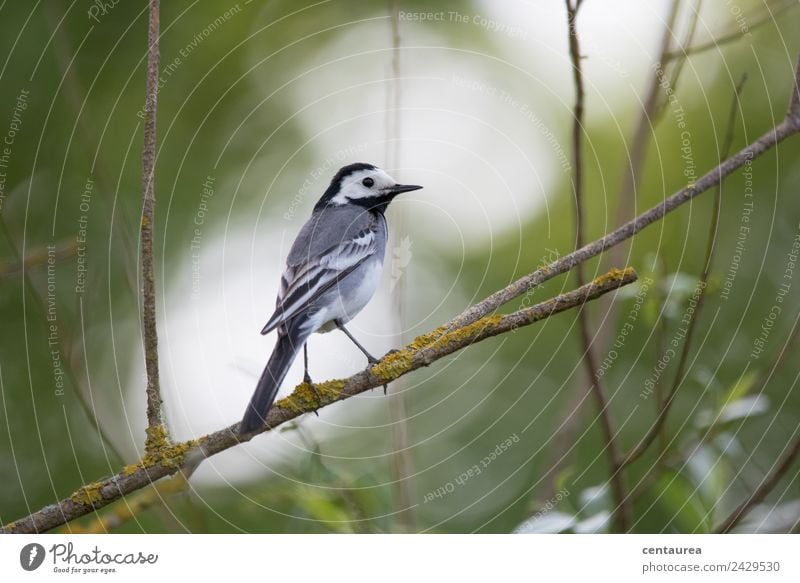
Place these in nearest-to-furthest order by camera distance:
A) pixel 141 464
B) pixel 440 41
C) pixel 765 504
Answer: pixel 141 464 < pixel 765 504 < pixel 440 41

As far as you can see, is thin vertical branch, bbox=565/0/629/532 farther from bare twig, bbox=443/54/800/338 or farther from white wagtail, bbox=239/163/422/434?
white wagtail, bbox=239/163/422/434

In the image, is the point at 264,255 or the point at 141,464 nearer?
the point at 141,464

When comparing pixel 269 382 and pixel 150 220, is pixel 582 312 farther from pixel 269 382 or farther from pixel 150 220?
pixel 150 220

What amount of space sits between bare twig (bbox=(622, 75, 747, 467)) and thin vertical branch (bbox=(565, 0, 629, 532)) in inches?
1.7

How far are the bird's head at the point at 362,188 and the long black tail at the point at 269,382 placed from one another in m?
0.30

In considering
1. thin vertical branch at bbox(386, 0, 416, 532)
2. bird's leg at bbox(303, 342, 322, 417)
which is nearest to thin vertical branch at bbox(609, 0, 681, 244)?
thin vertical branch at bbox(386, 0, 416, 532)

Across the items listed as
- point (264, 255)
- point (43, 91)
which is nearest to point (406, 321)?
point (264, 255)

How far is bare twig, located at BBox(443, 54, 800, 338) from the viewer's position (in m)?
1.29

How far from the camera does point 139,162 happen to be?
155 centimetres

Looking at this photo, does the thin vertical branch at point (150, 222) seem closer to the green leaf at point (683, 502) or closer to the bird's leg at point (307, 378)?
the bird's leg at point (307, 378)

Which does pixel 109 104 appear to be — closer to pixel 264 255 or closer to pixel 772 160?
pixel 264 255

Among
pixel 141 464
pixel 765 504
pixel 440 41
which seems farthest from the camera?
pixel 440 41

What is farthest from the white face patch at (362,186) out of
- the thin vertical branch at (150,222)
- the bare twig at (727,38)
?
the bare twig at (727,38)

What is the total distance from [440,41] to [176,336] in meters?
0.74
